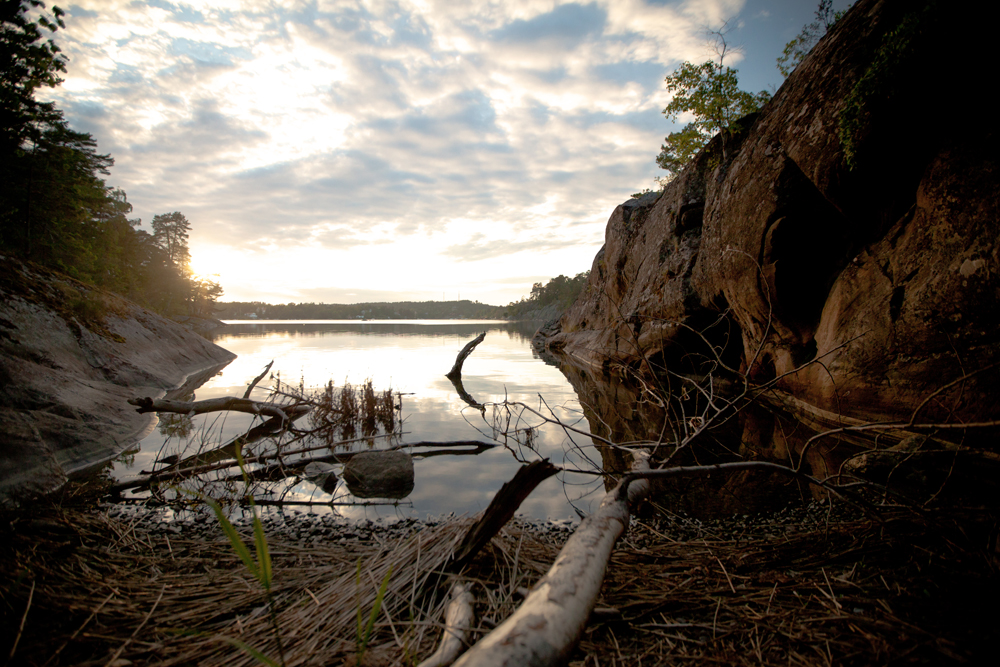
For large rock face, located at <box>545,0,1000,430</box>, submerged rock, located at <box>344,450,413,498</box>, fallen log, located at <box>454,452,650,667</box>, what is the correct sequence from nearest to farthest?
1. fallen log, located at <box>454,452,650,667</box>
2. submerged rock, located at <box>344,450,413,498</box>
3. large rock face, located at <box>545,0,1000,430</box>

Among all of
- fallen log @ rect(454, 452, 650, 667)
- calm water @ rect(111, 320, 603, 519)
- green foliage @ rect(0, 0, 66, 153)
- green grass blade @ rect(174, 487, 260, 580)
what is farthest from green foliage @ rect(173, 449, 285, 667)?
green foliage @ rect(0, 0, 66, 153)

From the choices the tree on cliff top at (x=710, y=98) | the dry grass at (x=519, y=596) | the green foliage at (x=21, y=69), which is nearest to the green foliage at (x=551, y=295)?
the tree on cliff top at (x=710, y=98)

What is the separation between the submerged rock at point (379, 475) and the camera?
18.8 ft

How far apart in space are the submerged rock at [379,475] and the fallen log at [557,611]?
13.0 ft

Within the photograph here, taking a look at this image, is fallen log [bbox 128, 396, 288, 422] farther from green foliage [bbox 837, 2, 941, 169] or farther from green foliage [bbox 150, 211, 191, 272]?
green foliage [bbox 150, 211, 191, 272]

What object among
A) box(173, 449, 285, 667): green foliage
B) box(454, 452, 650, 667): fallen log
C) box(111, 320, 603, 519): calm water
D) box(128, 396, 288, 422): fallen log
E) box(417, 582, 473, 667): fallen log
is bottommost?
box(111, 320, 603, 519): calm water

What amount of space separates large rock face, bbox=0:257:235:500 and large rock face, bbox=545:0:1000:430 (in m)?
7.83

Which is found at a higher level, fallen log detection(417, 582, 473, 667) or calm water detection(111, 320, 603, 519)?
fallen log detection(417, 582, 473, 667)

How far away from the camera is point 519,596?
2.42 metres

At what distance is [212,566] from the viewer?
10.9 feet

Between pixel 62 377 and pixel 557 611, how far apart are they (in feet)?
34.5

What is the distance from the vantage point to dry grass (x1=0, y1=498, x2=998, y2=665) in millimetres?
2025

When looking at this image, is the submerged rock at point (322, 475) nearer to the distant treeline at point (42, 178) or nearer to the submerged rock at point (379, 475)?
the submerged rock at point (379, 475)

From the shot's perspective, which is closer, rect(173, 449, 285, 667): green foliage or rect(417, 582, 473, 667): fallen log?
rect(173, 449, 285, 667): green foliage
